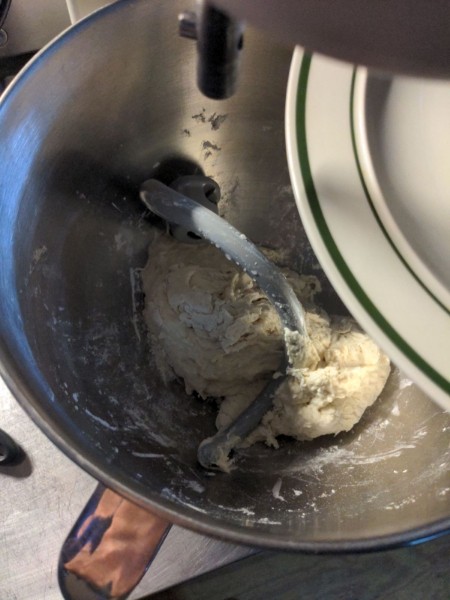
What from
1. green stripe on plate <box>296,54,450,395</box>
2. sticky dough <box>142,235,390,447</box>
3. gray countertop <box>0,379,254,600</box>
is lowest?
gray countertop <box>0,379,254,600</box>

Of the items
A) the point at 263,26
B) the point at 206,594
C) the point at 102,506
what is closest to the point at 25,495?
the point at 102,506

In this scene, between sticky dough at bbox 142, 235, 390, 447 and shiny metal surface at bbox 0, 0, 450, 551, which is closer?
shiny metal surface at bbox 0, 0, 450, 551

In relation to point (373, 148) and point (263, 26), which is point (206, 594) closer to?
point (373, 148)

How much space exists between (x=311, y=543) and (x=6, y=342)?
0.31m

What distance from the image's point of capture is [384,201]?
0.34 metres

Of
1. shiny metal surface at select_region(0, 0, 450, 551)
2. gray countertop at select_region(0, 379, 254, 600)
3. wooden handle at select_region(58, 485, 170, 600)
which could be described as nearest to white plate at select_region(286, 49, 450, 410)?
Answer: shiny metal surface at select_region(0, 0, 450, 551)

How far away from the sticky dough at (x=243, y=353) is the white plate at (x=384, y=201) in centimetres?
40

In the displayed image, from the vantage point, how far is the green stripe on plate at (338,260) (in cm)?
31

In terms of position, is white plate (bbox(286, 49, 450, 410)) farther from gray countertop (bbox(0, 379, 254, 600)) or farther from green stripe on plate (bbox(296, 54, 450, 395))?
gray countertop (bbox(0, 379, 254, 600))

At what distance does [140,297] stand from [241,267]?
0.58ft

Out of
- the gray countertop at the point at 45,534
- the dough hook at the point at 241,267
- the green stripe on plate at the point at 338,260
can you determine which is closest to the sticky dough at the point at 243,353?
the dough hook at the point at 241,267

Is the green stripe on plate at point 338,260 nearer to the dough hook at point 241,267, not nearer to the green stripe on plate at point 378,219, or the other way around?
the green stripe on plate at point 378,219

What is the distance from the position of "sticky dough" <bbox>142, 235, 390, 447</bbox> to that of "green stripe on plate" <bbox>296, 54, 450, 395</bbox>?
39 centimetres

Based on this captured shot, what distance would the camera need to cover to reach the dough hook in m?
0.65
